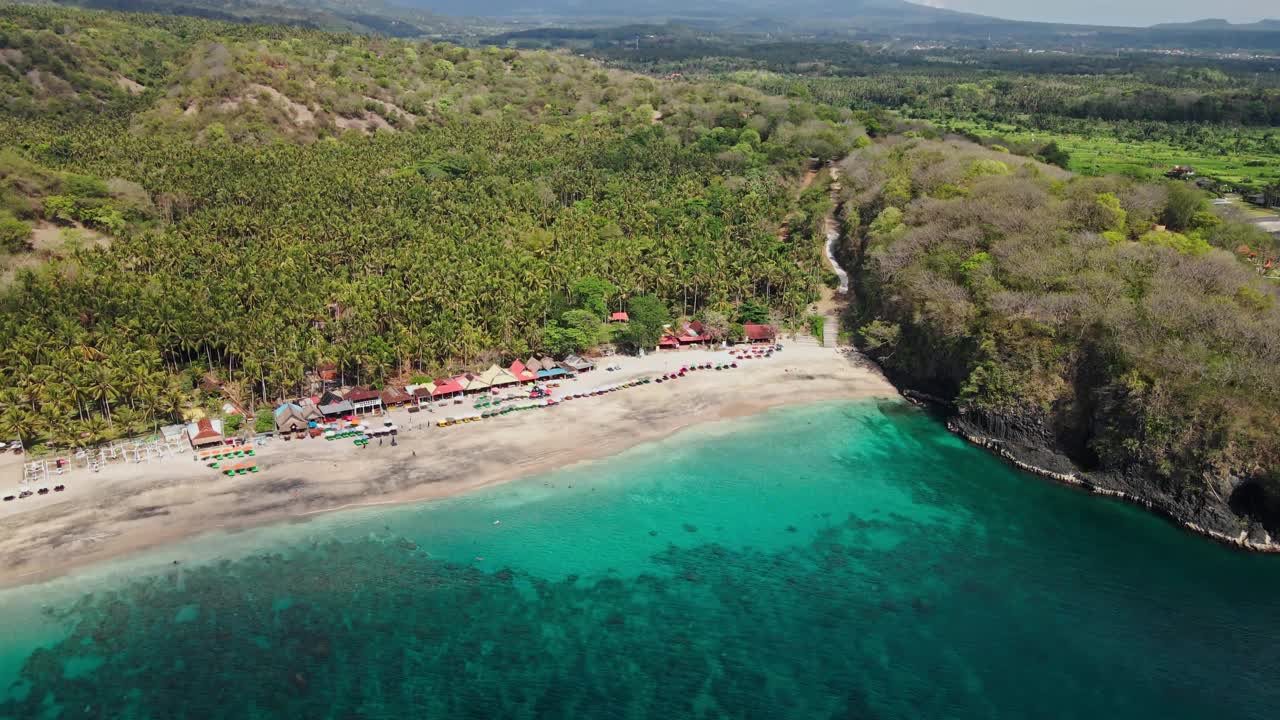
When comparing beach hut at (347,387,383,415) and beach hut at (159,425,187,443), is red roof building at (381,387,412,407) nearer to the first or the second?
beach hut at (347,387,383,415)

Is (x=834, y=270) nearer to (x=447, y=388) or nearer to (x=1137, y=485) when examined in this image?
(x=1137, y=485)

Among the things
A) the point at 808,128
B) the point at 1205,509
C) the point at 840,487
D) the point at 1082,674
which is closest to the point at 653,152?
the point at 808,128

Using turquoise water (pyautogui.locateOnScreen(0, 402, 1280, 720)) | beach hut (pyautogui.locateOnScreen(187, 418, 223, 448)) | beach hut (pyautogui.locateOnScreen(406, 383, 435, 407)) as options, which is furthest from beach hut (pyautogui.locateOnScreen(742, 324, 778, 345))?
beach hut (pyautogui.locateOnScreen(187, 418, 223, 448))

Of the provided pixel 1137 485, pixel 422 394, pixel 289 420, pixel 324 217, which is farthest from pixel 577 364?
pixel 1137 485

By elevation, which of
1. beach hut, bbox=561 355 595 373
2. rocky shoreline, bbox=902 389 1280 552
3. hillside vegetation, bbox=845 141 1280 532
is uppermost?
hillside vegetation, bbox=845 141 1280 532

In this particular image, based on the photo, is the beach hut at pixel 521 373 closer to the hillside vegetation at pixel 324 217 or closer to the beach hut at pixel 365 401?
the hillside vegetation at pixel 324 217

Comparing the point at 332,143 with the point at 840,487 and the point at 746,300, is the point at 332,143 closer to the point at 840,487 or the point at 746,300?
the point at 746,300
